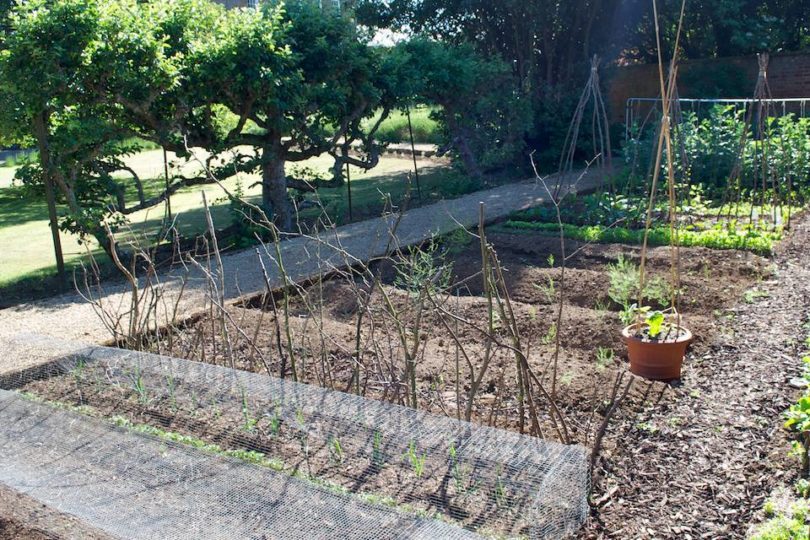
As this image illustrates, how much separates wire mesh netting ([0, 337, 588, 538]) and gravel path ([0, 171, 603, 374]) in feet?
2.31

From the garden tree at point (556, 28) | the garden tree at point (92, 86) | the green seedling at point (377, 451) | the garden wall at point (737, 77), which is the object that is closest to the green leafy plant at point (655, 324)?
the green seedling at point (377, 451)

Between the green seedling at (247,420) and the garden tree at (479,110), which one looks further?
the garden tree at (479,110)

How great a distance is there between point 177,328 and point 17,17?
3803 millimetres

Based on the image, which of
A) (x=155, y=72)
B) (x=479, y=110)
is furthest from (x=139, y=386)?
(x=479, y=110)

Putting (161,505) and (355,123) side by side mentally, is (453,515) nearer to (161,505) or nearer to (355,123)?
(161,505)

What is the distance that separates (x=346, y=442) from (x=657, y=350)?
204 centimetres

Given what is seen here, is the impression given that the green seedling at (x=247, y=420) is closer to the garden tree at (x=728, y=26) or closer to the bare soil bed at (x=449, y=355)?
the bare soil bed at (x=449, y=355)

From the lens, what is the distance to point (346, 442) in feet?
11.6

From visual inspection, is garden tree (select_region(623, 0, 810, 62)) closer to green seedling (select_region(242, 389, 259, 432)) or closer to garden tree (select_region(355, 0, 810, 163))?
garden tree (select_region(355, 0, 810, 163))

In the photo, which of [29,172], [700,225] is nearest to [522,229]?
[700,225]

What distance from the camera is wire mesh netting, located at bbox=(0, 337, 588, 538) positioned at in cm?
310

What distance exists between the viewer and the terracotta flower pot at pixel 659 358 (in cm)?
459

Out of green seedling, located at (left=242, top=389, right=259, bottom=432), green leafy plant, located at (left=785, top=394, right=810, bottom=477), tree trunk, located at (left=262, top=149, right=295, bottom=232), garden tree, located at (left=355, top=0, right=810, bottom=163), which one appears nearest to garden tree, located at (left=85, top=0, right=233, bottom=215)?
tree trunk, located at (left=262, top=149, right=295, bottom=232)

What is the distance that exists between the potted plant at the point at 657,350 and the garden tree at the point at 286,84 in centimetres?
440
